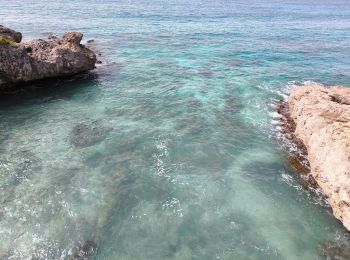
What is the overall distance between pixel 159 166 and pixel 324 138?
1094cm

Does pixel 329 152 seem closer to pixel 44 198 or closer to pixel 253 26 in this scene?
pixel 44 198

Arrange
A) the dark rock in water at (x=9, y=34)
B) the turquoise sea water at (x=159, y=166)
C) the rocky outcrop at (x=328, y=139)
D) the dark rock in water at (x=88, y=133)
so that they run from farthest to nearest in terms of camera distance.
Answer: the dark rock in water at (x=9, y=34)
the dark rock in water at (x=88, y=133)
the rocky outcrop at (x=328, y=139)
the turquoise sea water at (x=159, y=166)

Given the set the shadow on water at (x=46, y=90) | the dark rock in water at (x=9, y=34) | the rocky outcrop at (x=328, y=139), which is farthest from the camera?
the dark rock in water at (x=9, y=34)

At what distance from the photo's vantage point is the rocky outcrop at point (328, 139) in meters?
18.2

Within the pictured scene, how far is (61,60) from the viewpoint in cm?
3406

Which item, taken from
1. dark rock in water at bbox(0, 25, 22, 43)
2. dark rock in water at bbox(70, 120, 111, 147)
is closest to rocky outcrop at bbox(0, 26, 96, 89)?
A: dark rock in water at bbox(0, 25, 22, 43)

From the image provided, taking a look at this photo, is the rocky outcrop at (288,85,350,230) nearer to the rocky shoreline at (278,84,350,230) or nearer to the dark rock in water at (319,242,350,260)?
the rocky shoreline at (278,84,350,230)

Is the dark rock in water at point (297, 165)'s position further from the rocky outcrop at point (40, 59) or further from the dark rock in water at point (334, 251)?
the rocky outcrop at point (40, 59)

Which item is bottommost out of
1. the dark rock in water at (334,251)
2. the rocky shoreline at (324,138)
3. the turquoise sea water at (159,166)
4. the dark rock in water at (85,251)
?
the dark rock in water at (85,251)

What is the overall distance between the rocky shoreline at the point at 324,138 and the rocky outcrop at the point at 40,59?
867 inches

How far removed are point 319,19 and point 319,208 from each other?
85892mm

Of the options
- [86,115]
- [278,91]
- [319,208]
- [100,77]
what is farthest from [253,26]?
[319,208]

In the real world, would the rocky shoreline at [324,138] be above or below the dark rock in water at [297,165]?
above

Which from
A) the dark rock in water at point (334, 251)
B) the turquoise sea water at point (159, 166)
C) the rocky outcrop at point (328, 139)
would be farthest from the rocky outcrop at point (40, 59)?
the dark rock in water at point (334, 251)
